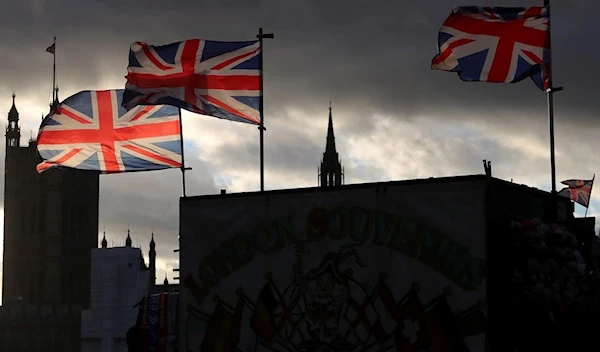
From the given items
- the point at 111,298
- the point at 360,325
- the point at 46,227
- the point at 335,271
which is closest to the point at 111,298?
the point at 111,298

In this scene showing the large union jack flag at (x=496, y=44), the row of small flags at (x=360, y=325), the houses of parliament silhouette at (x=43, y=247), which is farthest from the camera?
the houses of parliament silhouette at (x=43, y=247)

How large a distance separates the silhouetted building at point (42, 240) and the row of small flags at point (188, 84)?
110m

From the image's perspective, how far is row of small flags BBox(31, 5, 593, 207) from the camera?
2022 centimetres

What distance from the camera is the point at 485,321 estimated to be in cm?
1513

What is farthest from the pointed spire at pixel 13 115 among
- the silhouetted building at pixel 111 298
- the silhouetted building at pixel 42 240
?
the silhouetted building at pixel 111 298

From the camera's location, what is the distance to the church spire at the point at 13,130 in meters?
137

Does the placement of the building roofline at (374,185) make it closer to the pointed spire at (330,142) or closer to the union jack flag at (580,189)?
the union jack flag at (580,189)

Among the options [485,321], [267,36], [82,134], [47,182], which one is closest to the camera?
[485,321]

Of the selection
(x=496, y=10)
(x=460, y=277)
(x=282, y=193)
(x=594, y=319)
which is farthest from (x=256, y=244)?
(x=496, y=10)

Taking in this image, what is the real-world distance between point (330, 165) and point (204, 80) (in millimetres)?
133843

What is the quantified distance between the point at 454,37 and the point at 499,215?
5.76 meters

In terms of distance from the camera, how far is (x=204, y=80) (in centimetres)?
2203

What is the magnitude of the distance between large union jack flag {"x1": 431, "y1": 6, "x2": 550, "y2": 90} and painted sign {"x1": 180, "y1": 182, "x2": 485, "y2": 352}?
480 centimetres

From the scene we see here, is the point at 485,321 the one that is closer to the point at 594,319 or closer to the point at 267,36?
the point at 594,319
